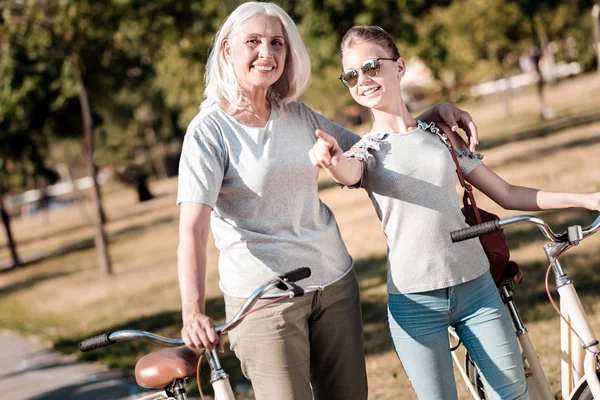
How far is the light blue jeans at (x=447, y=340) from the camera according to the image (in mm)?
3088

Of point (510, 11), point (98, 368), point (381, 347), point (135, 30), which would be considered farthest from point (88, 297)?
point (510, 11)

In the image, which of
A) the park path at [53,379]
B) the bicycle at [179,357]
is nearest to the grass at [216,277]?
the park path at [53,379]

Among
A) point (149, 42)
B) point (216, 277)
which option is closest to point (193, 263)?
point (216, 277)

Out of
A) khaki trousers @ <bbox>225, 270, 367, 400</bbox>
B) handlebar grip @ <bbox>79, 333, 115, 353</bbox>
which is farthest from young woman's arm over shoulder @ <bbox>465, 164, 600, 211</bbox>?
handlebar grip @ <bbox>79, 333, 115, 353</bbox>

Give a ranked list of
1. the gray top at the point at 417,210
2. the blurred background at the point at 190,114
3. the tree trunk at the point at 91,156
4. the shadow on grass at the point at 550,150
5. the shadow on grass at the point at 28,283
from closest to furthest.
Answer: the gray top at the point at 417,210 < the blurred background at the point at 190,114 < the tree trunk at the point at 91,156 < the shadow on grass at the point at 28,283 < the shadow on grass at the point at 550,150

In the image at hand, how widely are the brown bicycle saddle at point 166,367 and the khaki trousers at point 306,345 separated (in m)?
0.27

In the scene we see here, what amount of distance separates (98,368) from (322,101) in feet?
104

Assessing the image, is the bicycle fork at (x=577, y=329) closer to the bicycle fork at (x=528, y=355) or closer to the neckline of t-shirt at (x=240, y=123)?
the bicycle fork at (x=528, y=355)

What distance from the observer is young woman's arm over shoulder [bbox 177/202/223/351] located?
2.69 meters

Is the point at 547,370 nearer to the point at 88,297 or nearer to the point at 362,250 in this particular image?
the point at 362,250

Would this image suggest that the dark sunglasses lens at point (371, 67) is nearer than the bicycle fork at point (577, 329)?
No

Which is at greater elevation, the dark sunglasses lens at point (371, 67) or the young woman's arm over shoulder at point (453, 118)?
the dark sunglasses lens at point (371, 67)

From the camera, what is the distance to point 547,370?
18.1 ft

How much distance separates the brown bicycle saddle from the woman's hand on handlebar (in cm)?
20
